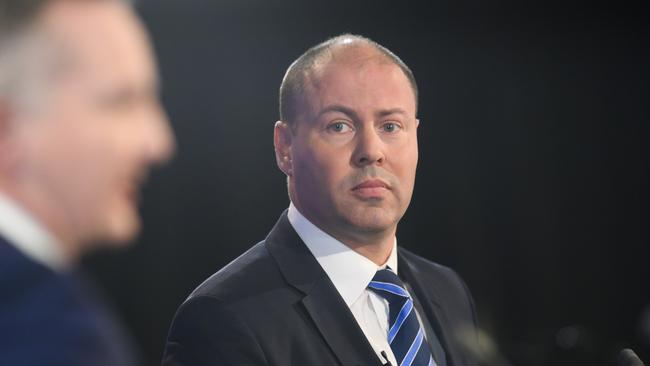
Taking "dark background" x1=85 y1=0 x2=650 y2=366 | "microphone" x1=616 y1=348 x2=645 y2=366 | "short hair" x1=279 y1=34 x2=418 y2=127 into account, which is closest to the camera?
"microphone" x1=616 y1=348 x2=645 y2=366

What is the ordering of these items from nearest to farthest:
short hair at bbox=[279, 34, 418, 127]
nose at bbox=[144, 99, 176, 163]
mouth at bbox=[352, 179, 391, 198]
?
nose at bbox=[144, 99, 176, 163]
mouth at bbox=[352, 179, 391, 198]
short hair at bbox=[279, 34, 418, 127]

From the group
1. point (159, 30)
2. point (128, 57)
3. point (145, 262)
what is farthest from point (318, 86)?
point (145, 262)

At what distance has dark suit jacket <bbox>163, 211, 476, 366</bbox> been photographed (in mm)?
1855

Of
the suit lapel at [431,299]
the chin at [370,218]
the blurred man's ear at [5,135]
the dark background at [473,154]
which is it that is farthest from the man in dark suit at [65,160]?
the dark background at [473,154]

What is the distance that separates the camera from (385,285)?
2.06 meters

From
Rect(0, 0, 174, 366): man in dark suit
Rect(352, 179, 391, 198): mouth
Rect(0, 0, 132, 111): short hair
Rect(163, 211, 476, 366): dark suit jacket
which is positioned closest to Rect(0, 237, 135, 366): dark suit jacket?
Rect(0, 0, 174, 366): man in dark suit

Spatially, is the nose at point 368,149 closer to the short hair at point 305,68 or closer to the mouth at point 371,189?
the mouth at point 371,189

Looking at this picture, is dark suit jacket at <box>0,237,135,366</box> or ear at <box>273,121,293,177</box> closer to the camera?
dark suit jacket at <box>0,237,135,366</box>

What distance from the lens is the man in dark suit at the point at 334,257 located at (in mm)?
1886

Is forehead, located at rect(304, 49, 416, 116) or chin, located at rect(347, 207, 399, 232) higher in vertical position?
forehead, located at rect(304, 49, 416, 116)

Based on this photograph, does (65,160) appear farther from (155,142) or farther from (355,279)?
(355,279)

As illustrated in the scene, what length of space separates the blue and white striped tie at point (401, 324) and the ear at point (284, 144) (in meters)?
0.35

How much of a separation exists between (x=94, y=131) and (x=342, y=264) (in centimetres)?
134

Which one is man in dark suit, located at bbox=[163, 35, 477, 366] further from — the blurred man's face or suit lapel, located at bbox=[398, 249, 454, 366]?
the blurred man's face
